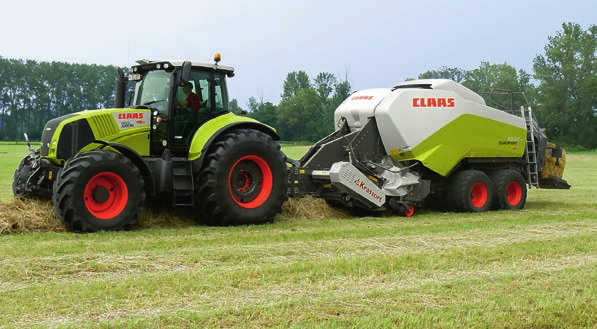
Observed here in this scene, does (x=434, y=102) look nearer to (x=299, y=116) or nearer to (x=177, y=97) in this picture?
(x=177, y=97)

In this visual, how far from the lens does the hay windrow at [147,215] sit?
812cm

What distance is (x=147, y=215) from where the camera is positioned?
9148 mm

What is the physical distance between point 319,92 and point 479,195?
89.3 m

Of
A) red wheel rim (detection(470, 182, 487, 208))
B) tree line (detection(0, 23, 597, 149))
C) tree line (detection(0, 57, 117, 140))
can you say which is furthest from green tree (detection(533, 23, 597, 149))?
red wheel rim (detection(470, 182, 487, 208))

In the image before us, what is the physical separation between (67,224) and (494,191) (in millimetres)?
7895

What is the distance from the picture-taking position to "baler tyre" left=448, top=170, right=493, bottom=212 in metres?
11.7

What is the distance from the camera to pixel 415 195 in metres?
11.3

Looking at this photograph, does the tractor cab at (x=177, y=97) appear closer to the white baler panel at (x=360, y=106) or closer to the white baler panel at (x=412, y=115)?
the white baler panel at (x=360, y=106)

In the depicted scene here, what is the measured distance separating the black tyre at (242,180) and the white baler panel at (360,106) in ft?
7.80

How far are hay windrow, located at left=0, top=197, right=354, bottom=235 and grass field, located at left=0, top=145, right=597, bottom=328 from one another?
429mm

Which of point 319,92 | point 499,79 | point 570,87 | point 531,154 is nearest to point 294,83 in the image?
point 319,92

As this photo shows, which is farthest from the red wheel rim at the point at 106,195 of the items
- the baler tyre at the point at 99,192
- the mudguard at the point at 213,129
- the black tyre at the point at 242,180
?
the mudguard at the point at 213,129

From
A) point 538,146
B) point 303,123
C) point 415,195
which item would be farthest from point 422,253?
point 303,123

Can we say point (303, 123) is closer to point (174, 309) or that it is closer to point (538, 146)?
point (538, 146)
